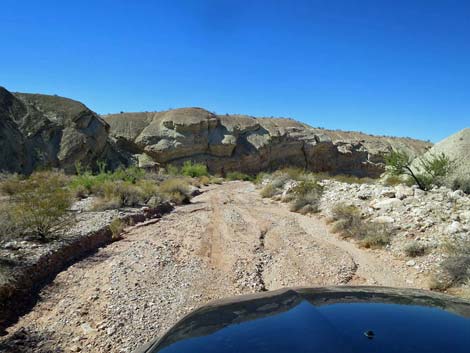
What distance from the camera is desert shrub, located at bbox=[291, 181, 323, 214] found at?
1574 centimetres

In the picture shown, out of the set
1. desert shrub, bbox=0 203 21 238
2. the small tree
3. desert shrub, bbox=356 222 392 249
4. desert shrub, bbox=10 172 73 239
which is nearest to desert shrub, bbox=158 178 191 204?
desert shrub, bbox=10 172 73 239

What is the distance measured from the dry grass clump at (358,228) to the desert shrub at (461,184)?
5.32 meters

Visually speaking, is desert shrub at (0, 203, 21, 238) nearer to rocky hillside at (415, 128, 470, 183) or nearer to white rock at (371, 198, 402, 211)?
white rock at (371, 198, 402, 211)

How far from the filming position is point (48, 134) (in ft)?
115

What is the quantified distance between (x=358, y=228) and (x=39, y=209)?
28.2 feet

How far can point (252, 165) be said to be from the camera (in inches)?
2093

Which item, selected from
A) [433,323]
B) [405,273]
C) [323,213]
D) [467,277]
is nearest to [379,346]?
[433,323]

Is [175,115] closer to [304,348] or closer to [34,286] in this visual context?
[34,286]

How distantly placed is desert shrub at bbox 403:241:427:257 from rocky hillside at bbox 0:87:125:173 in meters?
27.7

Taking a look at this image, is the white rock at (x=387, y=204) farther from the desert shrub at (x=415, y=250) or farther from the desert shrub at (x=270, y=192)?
the desert shrub at (x=270, y=192)

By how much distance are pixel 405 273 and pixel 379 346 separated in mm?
6801

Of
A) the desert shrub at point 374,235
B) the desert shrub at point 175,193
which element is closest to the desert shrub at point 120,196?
the desert shrub at point 175,193

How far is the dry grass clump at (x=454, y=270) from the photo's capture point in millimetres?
7172

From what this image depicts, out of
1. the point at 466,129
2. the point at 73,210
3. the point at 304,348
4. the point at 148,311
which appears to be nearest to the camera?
the point at 304,348
